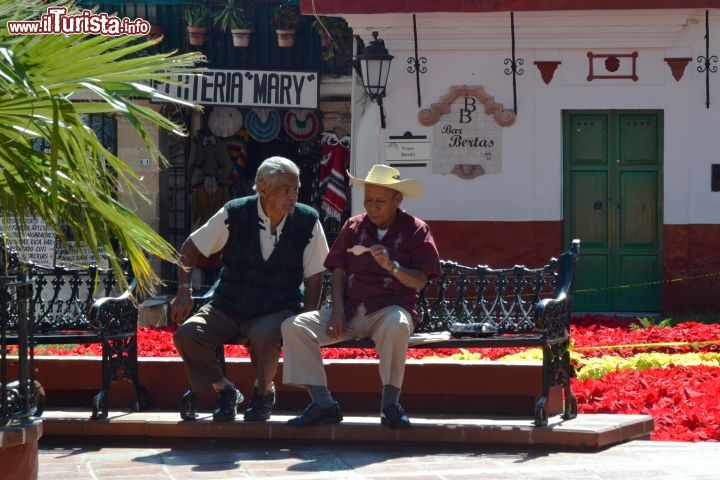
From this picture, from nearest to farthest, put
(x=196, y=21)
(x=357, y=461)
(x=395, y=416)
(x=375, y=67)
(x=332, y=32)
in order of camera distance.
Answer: (x=357, y=461) < (x=395, y=416) < (x=375, y=67) < (x=332, y=32) < (x=196, y=21)

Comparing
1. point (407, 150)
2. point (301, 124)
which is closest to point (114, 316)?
point (407, 150)

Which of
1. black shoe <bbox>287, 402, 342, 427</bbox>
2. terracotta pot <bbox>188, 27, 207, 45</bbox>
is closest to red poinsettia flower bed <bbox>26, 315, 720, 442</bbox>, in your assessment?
black shoe <bbox>287, 402, 342, 427</bbox>

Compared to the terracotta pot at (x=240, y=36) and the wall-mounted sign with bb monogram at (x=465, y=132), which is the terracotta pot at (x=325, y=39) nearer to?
the terracotta pot at (x=240, y=36)

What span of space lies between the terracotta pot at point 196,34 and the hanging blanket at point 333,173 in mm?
1905

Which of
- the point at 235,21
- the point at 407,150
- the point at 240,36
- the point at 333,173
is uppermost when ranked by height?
the point at 235,21

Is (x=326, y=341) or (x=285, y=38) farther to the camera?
(x=285, y=38)

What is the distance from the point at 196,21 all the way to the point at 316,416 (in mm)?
10483

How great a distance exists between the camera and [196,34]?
1741 centimetres

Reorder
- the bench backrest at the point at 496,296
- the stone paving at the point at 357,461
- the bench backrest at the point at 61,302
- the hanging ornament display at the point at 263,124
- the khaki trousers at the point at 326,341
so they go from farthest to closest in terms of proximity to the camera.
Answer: the hanging ornament display at the point at 263,124 < the bench backrest at the point at 61,302 < the bench backrest at the point at 496,296 < the khaki trousers at the point at 326,341 < the stone paving at the point at 357,461

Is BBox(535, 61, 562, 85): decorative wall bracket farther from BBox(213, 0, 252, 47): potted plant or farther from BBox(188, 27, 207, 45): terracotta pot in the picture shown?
BBox(188, 27, 207, 45): terracotta pot

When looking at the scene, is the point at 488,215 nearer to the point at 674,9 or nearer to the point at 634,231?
the point at 634,231

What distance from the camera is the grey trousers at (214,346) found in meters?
7.86

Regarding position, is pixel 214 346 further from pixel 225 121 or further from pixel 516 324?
pixel 225 121

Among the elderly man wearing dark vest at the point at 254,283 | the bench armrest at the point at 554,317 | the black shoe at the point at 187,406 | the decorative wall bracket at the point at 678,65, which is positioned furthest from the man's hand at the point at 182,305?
the decorative wall bracket at the point at 678,65
